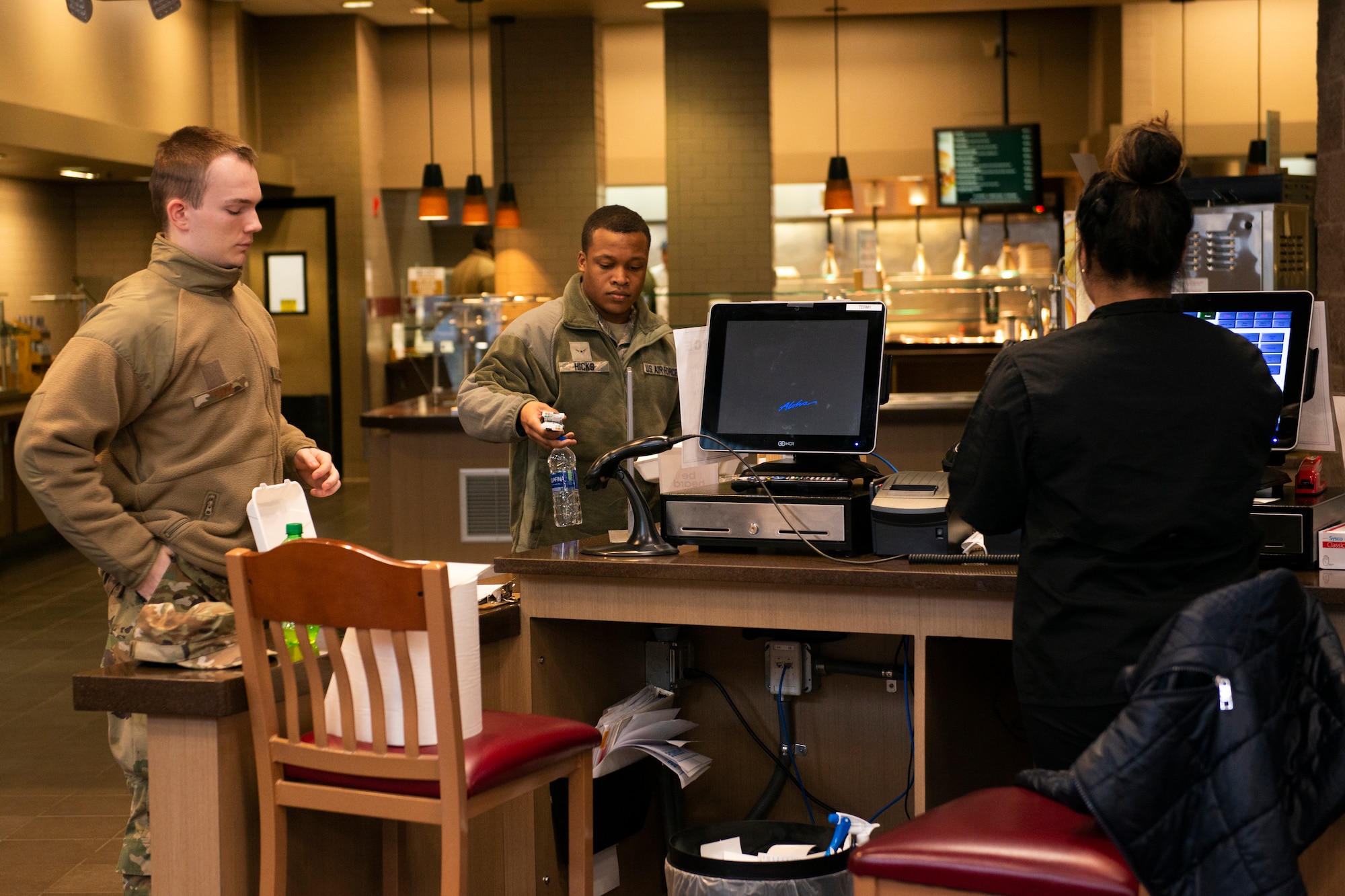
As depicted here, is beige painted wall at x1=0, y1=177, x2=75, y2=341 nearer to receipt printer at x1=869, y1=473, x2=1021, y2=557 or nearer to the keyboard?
the keyboard

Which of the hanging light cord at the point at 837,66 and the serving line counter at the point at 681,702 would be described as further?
the hanging light cord at the point at 837,66

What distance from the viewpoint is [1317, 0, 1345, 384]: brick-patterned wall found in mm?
4730

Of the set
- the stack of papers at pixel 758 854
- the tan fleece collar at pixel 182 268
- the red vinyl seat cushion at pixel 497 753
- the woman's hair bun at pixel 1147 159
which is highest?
the woman's hair bun at pixel 1147 159

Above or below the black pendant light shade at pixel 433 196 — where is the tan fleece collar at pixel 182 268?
below

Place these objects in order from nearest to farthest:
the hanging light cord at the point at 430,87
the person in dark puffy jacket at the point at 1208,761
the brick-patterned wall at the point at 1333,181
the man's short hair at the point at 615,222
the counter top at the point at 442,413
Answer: the person in dark puffy jacket at the point at 1208,761
the man's short hair at the point at 615,222
the brick-patterned wall at the point at 1333,181
the counter top at the point at 442,413
the hanging light cord at the point at 430,87

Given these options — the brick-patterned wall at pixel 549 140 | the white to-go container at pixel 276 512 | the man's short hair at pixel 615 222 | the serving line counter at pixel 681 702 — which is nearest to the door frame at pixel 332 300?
the brick-patterned wall at pixel 549 140

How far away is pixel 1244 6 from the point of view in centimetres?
1145

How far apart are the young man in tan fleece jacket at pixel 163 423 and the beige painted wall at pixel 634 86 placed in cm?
1000

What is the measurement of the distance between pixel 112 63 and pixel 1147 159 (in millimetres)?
9442

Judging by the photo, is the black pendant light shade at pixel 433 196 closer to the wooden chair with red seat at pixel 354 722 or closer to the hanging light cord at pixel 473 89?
the hanging light cord at pixel 473 89

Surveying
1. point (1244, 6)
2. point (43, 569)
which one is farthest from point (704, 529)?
point (1244, 6)

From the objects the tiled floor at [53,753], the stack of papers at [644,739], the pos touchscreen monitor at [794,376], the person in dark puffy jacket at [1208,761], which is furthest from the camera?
the tiled floor at [53,753]

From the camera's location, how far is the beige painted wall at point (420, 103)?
41.1ft

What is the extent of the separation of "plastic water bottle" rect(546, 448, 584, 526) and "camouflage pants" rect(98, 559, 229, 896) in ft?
2.67
